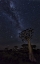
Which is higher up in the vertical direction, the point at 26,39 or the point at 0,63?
the point at 26,39

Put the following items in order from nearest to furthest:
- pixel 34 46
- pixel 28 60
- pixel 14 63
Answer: pixel 14 63, pixel 28 60, pixel 34 46

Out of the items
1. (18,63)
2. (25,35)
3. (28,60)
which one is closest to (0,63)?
(18,63)

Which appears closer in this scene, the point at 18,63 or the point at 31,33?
the point at 18,63

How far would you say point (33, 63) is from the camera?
40656mm

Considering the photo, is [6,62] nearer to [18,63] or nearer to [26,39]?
[18,63]

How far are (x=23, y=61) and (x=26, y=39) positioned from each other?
272 inches

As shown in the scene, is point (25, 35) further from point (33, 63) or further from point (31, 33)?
point (33, 63)

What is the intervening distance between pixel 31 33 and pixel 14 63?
34.6 ft

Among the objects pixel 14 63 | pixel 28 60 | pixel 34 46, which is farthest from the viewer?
pixel 34 46

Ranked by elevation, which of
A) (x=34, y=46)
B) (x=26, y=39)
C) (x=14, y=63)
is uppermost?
(x=34, y=46)

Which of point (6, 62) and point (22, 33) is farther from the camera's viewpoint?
point (22, 33)

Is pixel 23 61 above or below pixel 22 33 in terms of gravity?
below

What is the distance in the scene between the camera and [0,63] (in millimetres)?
40469

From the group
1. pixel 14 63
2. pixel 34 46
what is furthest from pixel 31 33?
pixel 34 46
